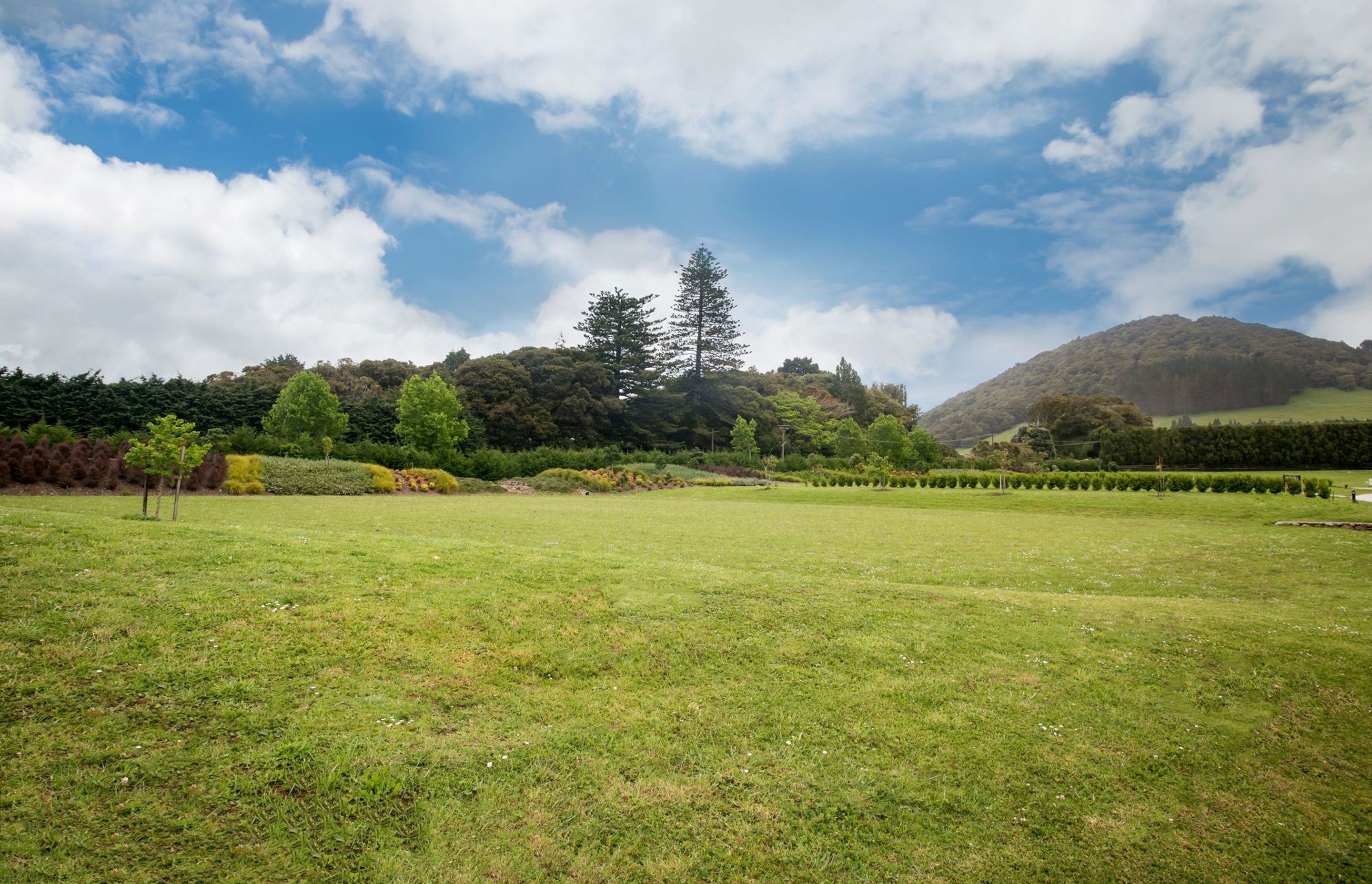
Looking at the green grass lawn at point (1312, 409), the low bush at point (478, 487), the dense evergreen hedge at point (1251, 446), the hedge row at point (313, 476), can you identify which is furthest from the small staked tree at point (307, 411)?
the green grass lawn at point (1312, 409)

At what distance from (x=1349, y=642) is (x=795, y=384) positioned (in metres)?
68.0

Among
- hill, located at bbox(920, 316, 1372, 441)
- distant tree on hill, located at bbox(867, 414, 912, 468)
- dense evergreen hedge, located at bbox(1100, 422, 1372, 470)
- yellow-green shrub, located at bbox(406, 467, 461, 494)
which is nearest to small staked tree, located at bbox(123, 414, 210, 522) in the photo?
yellow-green shrub, located at bbox(406, 467, 461, 494)

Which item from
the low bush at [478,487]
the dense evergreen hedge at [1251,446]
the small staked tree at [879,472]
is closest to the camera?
the low bush at [478,487]

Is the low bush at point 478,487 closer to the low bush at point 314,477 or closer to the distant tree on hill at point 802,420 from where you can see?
the low bush at point 314,477

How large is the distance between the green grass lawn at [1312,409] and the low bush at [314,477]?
68608 mm

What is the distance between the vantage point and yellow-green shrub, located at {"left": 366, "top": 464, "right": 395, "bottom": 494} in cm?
2547

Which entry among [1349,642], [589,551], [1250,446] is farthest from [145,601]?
[1250,446]

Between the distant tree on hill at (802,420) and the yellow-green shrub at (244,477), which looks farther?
the distant tree on hill at (802,420)

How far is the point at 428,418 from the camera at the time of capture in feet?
112

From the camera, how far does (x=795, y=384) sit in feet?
241

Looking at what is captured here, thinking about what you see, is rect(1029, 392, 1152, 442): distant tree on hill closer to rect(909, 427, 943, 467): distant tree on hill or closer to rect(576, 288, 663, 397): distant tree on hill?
rect(909, 427, 943, 467): distant tree on hill

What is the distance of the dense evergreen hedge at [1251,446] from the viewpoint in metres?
33.1

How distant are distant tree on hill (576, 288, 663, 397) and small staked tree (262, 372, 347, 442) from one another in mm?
29714

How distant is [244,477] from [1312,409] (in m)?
86.2
